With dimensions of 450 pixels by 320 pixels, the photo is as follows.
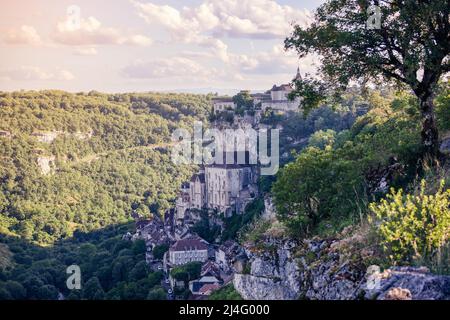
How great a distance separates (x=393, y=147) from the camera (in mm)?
12734

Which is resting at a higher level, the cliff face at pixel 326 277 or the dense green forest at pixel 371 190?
the dense green forest at pixel 371 190

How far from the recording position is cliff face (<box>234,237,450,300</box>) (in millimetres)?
6523

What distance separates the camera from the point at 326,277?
8.57 m

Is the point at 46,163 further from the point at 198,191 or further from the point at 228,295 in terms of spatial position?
the point at 228,295

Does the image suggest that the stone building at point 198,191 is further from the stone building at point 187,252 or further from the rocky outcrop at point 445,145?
the rocky outcrop at point 445,145

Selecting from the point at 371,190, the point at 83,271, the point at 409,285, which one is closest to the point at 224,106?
the point at 83,271

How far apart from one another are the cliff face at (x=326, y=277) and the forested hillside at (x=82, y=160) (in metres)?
71.8

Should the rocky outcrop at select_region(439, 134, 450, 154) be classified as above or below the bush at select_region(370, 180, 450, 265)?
above

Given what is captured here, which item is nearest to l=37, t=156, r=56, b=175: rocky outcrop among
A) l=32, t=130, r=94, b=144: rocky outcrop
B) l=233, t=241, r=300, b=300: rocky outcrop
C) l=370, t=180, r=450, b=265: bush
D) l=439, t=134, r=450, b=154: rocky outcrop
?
l=32, t=130, r=94, b=144: rocky outcrop

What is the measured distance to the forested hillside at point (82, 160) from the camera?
9319cm

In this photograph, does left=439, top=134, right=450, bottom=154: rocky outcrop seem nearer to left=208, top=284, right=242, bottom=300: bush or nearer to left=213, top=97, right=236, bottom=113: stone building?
left=208, top=284, right=242, bottom=300: bush

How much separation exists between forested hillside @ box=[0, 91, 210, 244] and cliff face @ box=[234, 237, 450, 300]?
7177 cm

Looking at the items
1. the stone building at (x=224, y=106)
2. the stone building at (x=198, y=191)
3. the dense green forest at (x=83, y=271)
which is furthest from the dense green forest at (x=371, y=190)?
the stone building at (x=224, y=106)

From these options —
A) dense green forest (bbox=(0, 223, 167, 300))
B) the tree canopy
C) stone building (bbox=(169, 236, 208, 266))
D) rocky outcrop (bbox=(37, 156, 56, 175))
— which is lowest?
dense green forest (bbox=(0, 223, 167, 300))
